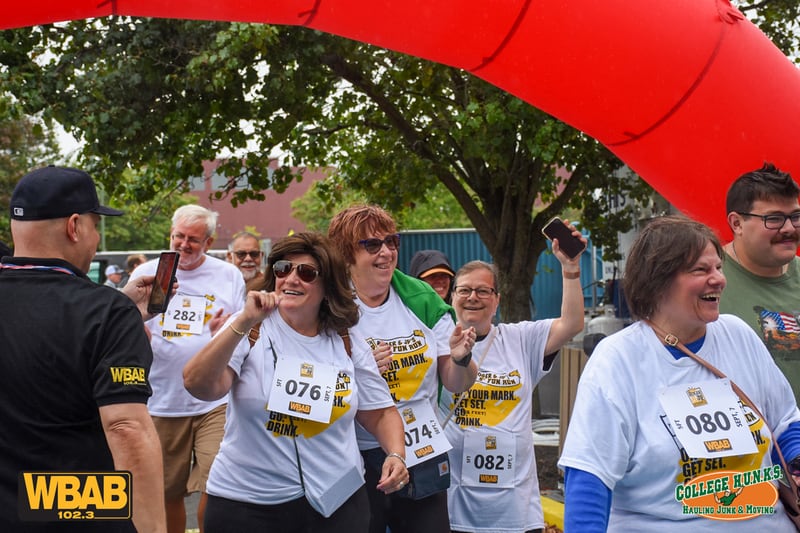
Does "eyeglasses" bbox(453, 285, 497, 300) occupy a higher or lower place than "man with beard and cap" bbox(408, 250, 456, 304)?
lower

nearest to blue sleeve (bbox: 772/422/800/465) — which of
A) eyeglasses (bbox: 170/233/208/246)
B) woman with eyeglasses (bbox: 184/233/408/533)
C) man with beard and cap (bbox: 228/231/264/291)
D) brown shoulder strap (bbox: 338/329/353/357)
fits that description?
woman with eyeglasses (bbox: 184/233/408/533)

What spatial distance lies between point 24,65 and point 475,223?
4.82m

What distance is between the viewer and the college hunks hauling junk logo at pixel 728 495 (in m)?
2.60

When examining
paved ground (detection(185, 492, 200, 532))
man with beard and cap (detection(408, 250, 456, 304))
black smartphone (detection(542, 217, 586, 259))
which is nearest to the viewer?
black smartphone (detection(542, 217, 586, 259))

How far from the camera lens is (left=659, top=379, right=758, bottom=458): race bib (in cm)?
260

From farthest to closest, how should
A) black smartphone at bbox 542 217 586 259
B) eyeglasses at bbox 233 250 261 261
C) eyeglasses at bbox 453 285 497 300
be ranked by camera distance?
eyeglasses at bbox 233 250 261 261
eyeglasses at bbox 453 285 497 300
black smartphone at bbox 542 217 586 259

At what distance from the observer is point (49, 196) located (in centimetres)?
281

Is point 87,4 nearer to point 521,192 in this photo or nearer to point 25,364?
point 25,364

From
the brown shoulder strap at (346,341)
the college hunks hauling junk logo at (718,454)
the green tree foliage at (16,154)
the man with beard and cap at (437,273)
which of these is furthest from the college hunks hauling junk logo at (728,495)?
the green tree foliage at (16,154)

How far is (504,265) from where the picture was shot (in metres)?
10.2

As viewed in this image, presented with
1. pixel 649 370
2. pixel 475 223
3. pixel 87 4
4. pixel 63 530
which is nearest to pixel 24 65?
pixel 87 4

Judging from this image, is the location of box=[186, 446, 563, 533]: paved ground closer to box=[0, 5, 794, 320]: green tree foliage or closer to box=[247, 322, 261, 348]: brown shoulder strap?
box=[0, 5, 794, 320]: green tree foliage

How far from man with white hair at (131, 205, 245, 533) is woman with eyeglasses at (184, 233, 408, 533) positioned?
210cm

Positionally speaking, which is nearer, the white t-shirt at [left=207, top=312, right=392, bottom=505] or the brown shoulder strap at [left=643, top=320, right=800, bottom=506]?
the brown shoulder strap at [left=643, top=320, right=800, bottom=506]
